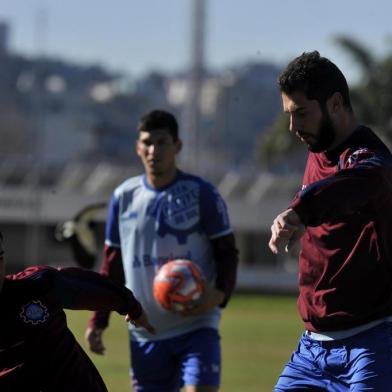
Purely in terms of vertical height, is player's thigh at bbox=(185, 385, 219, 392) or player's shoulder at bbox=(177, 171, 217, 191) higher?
player's shoulder at bbox=(177, 171, 217, 191)

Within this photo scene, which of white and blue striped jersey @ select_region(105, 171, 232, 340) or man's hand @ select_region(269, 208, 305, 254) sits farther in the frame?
white and blue striped jersey @ select_region(105, 171, 232, 340)

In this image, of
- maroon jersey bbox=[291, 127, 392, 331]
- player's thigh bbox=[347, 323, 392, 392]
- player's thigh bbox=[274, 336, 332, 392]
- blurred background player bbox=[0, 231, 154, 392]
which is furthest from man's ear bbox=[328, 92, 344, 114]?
blurred background player bbox=[0, 231, 154, 392]

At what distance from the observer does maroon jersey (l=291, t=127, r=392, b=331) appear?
5418mm

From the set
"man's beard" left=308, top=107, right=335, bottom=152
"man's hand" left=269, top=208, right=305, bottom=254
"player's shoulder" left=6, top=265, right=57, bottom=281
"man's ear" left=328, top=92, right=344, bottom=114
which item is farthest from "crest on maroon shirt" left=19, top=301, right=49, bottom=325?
"man's ear" left=328, top=92, right=344, bottom=114

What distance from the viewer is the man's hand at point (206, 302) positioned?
7984 mm

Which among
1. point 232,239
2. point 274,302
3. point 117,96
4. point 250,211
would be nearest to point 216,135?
point 117,96

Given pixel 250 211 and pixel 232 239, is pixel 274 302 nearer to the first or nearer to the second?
pixel 250 211

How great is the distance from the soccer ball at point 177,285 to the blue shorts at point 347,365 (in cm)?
206

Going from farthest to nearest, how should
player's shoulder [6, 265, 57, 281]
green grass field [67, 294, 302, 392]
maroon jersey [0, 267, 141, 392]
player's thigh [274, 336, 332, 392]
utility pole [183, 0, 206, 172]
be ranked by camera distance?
1. utility pole [183, 0, 206, 172]
2. green grass field [67, 294, 302, 392]
3. player's thigh [274, 336, 332, 392]
4. player's shoulder [6, 265, 57, 281]
5. maroon jersey [0, 267, 141, 392]

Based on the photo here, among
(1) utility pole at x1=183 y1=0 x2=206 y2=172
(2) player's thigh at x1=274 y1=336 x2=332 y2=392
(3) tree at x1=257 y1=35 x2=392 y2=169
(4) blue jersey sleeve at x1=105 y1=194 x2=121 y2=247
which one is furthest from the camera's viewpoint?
(3) tree at x1=257 y1=35 x2=392 y2=169

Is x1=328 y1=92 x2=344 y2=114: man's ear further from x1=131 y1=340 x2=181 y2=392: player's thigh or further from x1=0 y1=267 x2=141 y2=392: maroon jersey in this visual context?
x1=131 y1=340 x2=181 y2=392: player's thigh

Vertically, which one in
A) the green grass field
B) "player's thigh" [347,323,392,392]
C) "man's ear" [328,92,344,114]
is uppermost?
"man's ear" [328,92,344,114]

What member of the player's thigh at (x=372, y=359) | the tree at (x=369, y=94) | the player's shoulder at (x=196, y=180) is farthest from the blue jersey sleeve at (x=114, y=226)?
the tree at (x=369, y=94)

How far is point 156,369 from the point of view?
26.6 feet
